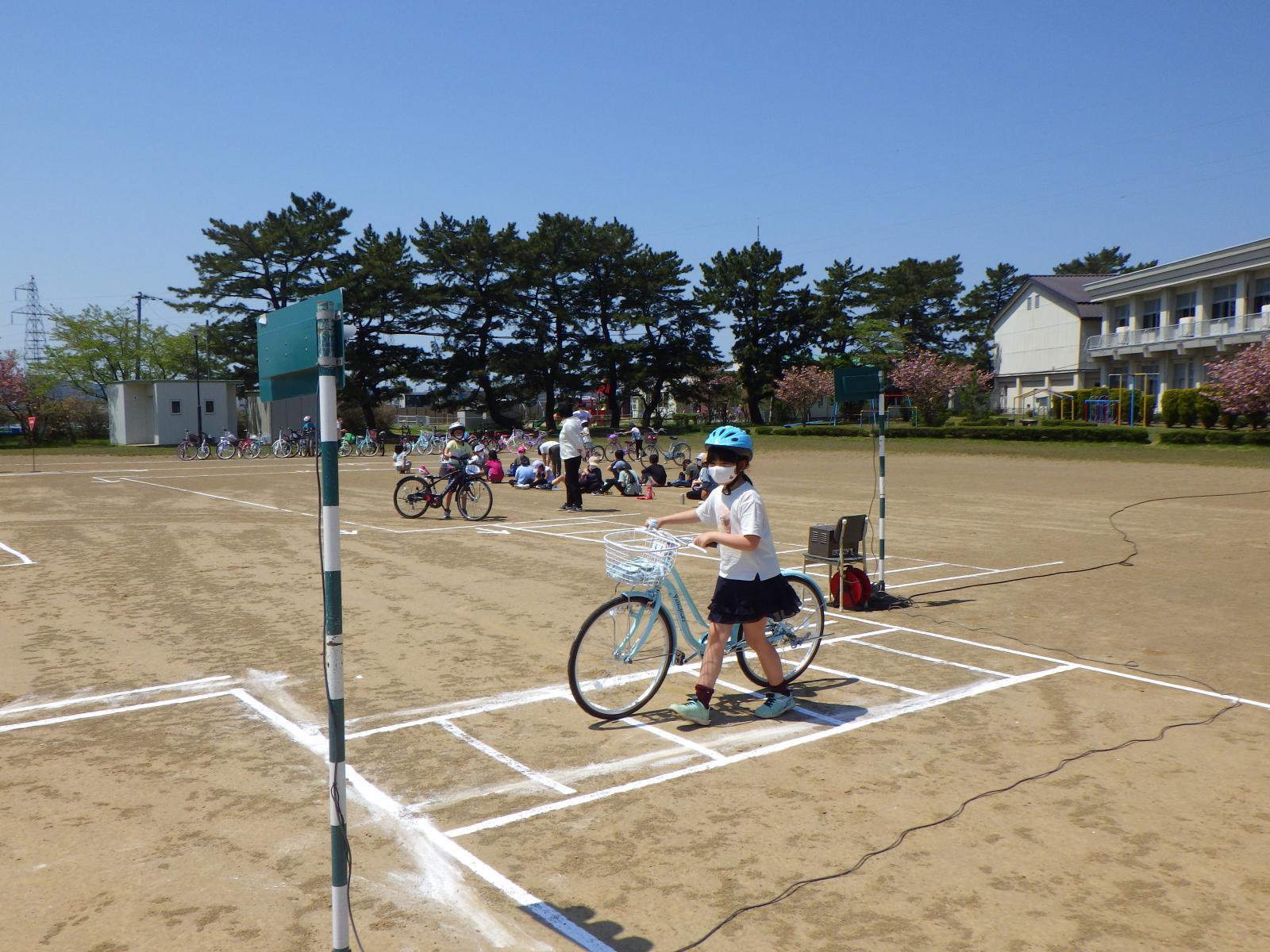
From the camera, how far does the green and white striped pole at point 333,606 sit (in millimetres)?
2910

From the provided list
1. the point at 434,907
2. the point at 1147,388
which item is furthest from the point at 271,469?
the point at 1147,388

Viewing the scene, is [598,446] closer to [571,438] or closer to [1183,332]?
[571,438]

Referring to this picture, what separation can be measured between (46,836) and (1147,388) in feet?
180

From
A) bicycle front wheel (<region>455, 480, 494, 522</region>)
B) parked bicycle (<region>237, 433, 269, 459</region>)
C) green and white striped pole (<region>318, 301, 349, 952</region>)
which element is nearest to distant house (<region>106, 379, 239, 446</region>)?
parked bicycle (<region>237, 433, 269, 459</region>)

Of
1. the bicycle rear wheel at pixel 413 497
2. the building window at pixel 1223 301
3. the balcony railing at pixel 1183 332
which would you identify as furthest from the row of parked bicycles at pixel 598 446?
the building window at pixel 1223 301

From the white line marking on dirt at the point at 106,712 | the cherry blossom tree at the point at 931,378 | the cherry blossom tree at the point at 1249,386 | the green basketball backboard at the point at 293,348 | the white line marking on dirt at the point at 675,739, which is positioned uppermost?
the cherry blossom tree at the point at 931,378

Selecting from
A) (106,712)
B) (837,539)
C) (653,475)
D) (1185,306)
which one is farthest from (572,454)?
(1185,306)

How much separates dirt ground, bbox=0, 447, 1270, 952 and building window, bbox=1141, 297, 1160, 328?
45753 millimetres

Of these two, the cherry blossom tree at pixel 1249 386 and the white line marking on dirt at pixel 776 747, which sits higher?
the cherry blossom tree at pixel 1249 386

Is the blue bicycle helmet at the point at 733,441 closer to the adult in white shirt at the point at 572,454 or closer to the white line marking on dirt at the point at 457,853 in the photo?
the white line marking on dirt at the point at 457,853

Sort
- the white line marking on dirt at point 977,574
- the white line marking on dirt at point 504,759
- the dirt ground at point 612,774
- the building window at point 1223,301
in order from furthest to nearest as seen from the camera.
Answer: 1. the building window at point 1223,301
2. the white line marking on dirt at point 977,574
3. the white line marking on dirt at point 504,759
4. the dirt ground at point 612,774

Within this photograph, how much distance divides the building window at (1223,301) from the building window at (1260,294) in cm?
136

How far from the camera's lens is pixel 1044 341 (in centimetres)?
6034

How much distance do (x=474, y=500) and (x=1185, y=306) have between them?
1764 inches
